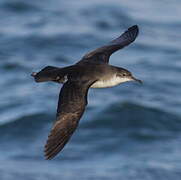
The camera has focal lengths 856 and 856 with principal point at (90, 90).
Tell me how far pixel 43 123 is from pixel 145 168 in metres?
2.52

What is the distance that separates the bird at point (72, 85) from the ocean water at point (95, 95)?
4238 millimetres

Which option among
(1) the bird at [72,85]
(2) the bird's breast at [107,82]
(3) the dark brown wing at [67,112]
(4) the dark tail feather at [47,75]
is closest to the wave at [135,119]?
(1) the bird at [72,85]

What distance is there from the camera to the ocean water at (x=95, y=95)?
1401 cm

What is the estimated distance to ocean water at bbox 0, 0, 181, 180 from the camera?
14.0m

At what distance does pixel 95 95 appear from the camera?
54.8ft

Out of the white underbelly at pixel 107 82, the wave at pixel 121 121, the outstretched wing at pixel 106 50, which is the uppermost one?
the wave at pixel 121 121

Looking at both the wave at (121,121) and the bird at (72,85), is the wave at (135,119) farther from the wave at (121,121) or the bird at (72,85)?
the bird at (72,85)

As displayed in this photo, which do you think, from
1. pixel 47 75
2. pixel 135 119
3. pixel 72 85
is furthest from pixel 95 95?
pixel 72 85

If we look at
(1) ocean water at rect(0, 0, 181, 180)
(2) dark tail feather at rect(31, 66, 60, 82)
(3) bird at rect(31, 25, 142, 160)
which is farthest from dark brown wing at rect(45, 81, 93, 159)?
(1) ocean water at rect(0, 0, 181, 180)

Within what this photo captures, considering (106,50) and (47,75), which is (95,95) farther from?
(47,75)

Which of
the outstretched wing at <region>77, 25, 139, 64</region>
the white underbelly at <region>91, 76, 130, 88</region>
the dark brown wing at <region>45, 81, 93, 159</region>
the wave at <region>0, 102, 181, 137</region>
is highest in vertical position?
the wave at <region>0, 102, 181, 137</region>

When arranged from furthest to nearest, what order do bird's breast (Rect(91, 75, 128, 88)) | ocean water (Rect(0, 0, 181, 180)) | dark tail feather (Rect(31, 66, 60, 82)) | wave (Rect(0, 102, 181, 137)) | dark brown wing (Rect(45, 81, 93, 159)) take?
1. wave (Rect(0, 102, 181, 137))
2. ocean water (Rect(0, 0, 181, 180))
3. bird's breast (Rect(91, 75, 128, 88))
4. dark tail feather (Rect(31, 66, 60, 82))
5. dark brown wing (Rect(45, 81, 93, 159))

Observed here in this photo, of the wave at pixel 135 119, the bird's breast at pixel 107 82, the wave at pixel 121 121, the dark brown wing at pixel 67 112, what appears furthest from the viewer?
the wave at pixel 135 119

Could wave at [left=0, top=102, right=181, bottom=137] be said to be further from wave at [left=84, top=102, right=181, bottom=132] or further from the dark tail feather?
the dark tail feather
